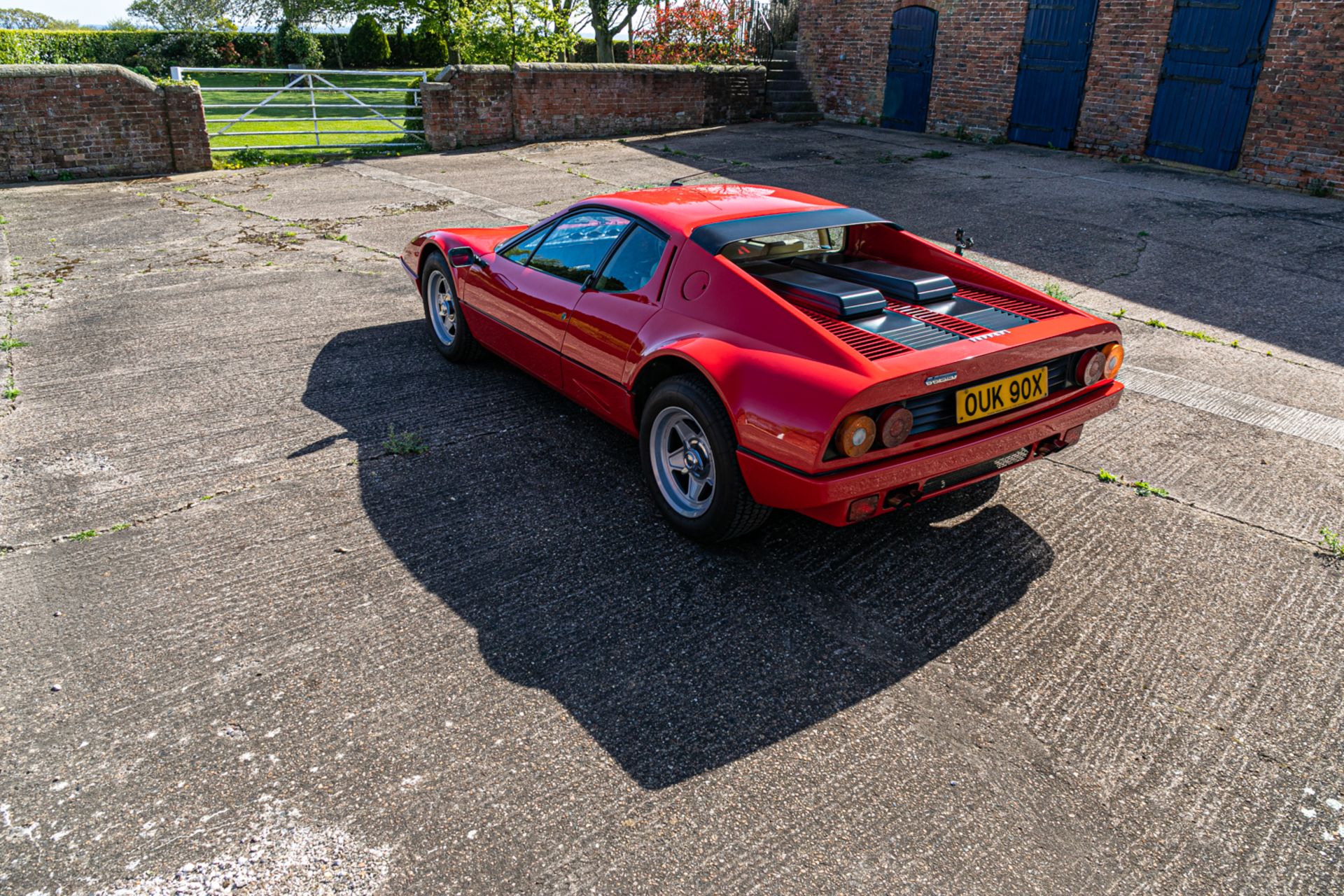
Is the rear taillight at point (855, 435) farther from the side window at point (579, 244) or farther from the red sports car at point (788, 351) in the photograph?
the side window at point (579, 244)

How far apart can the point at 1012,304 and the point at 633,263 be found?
178 cm

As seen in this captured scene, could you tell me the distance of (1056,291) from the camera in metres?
7.62

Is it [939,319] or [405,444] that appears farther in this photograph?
[405,444]

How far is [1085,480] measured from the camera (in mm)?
4586

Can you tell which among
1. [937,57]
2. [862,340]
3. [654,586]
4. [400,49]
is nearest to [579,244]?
[862,340]

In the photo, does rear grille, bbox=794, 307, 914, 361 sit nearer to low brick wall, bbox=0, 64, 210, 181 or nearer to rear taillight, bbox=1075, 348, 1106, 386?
rear taillight, bbox=1075, 348, 1106, 386

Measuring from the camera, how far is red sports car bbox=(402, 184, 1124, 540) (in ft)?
10.9

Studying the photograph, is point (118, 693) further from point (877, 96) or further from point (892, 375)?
point (877, 96)

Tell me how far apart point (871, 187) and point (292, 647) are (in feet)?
35.4

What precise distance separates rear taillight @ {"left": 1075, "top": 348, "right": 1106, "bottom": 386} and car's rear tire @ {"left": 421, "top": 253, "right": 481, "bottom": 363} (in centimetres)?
354

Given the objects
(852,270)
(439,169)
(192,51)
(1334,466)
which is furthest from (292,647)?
(192,51)

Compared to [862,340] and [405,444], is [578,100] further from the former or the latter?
[862,340]

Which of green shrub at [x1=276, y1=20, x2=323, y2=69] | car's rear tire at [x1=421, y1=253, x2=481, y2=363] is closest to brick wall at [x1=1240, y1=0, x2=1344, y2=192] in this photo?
car's rear tire at [x1=421, y1=253, x2=481, y2=363]

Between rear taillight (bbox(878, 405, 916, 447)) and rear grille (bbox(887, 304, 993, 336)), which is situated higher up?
rear grille (bbox(887, 304, 993, 336))
